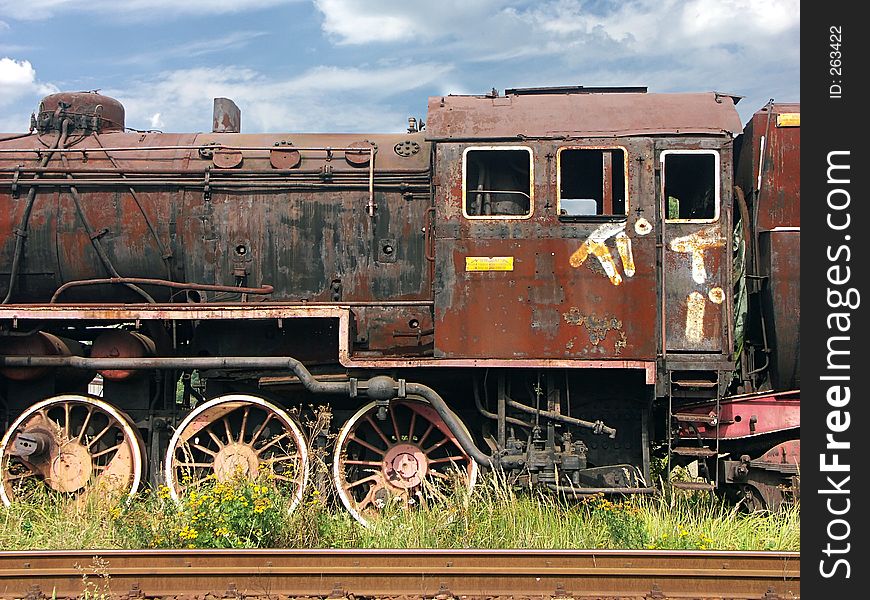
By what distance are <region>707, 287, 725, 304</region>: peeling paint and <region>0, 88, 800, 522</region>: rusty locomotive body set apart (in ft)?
0.06

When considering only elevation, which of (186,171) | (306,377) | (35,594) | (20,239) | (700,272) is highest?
(186,171)

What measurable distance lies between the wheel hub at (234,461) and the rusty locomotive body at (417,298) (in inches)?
0.8

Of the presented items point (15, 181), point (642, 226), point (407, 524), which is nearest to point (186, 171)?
point (15, 181)

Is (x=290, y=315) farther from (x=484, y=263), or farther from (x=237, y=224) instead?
(x=484, y=263)

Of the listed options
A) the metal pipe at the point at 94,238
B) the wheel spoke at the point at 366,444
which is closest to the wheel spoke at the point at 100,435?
the metal pipe at the point at 94,238

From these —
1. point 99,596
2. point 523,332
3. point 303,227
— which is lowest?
point 99,596

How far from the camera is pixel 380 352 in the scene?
7574mm

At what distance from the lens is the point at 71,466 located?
7.56m

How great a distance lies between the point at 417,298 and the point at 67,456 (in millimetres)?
3581

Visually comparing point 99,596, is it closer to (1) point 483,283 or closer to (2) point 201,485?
(2) point 201,485

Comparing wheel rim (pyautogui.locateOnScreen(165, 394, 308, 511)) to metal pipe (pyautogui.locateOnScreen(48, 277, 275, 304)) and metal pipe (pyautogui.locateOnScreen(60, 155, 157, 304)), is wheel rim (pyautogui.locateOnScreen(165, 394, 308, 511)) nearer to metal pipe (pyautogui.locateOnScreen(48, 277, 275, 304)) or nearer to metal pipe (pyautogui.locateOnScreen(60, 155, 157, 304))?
metal pipe (pyautogui.locateOnScreen(48, 277, 275, 304))
